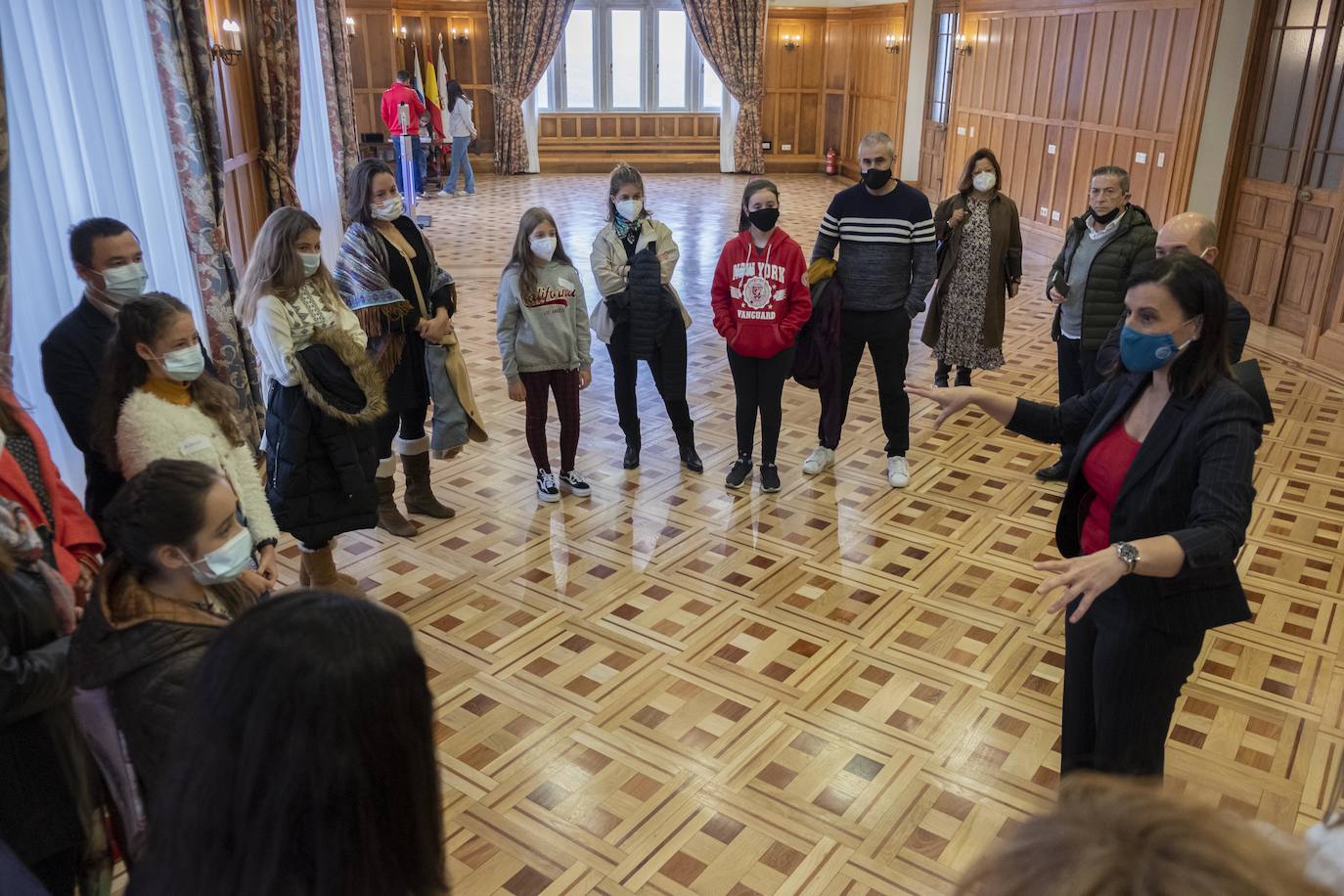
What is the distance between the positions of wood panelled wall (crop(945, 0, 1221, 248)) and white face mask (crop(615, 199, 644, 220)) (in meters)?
6.34

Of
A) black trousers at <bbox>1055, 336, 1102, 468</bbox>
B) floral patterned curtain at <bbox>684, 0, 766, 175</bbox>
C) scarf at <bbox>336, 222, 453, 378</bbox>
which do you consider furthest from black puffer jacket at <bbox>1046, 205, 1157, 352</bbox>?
floral patterned curtain at <bbox>684, 0, 766, 175</bbox>

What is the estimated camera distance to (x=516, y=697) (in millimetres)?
3627

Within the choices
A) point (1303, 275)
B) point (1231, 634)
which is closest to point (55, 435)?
point (1231, 634)

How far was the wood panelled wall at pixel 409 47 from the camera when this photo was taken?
17.0 m

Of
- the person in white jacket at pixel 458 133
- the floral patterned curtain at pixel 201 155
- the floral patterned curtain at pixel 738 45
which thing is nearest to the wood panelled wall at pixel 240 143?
the floral patterned curtain at pixel 201 155

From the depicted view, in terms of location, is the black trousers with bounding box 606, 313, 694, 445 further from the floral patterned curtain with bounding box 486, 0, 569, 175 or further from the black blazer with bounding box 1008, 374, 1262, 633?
the floral patterned curtain with bounding box 486, 0, 569, 175

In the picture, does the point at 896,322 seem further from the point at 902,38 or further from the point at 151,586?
the point at 902,38

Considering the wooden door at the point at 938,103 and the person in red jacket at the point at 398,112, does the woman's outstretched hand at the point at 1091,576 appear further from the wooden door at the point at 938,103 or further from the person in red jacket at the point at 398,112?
the wooden door at the point at 938,103

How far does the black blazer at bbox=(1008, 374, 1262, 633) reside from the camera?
217 centimetres

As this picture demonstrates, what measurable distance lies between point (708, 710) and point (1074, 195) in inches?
371

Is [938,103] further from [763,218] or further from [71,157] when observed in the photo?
[71,157]

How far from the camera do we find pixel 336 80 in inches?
363

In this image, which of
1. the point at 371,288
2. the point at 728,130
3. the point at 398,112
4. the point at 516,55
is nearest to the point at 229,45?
the point at 371,288

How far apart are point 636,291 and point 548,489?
1124 mm
